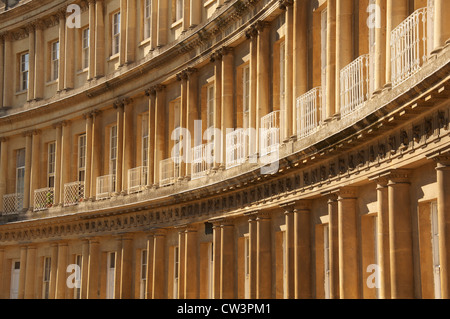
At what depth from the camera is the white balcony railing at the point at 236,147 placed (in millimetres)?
27217

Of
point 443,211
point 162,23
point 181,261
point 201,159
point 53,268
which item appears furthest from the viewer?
point 53,268

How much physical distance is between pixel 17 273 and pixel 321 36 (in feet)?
75.2

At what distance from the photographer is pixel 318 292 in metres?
22.5

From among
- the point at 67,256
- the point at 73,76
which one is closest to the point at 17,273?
the point at 67,256

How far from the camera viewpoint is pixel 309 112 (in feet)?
75.4

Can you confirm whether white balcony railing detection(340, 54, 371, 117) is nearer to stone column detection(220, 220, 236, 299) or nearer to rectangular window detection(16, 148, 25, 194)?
stone column detection(220, 220, 236, 299)

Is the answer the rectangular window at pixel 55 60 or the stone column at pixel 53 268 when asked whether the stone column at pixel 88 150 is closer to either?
the stone column at pixel 53 268

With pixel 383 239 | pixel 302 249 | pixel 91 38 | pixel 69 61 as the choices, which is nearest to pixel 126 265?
pixel 91 38

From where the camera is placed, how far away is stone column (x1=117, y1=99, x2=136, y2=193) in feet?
117

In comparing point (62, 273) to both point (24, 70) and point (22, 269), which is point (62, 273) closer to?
point (22, 269)

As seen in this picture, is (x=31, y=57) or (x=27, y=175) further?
(x=31, y=57)

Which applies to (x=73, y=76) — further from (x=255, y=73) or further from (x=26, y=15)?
(x=255, y=73)

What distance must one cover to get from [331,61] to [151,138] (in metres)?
13.5

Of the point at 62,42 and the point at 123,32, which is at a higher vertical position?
the point at 62,42
